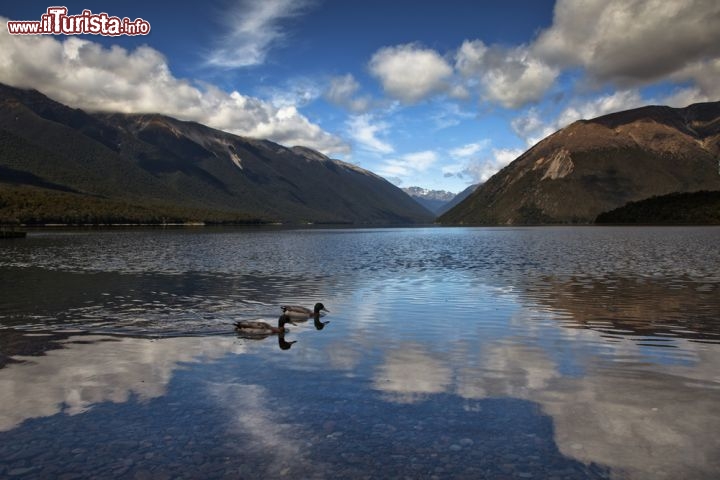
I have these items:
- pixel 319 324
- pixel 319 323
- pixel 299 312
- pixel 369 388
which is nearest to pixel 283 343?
pixel 319 324

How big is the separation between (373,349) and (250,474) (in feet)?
41.8

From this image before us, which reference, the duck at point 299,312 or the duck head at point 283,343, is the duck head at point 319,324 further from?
the duck head at point 283,343

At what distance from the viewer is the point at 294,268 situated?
2650 inches

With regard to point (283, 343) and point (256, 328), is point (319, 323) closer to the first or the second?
point (256, 328)

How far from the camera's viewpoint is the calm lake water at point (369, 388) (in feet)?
42.8

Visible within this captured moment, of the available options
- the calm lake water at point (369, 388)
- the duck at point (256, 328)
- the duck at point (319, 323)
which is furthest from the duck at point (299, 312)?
the duck at point (256, 328)

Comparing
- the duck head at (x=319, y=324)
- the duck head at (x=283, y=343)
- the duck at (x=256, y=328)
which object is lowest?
the duck head at (x=283, y=343)

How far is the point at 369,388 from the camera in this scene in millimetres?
18578

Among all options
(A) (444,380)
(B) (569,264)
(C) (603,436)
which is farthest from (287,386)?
(B) (569,264)

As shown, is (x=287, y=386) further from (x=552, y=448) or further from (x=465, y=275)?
(x=465, y=275)

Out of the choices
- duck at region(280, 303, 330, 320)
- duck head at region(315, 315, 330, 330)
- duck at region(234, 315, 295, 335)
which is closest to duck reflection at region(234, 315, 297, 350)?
duck at region(234, 315, 295, 335)

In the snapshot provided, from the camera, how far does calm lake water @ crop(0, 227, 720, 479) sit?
13.0 m

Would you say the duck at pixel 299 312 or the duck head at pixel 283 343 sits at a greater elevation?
the duck at pixel 299 312

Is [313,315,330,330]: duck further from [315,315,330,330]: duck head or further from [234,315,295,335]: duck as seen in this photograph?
[234,315,295,335]: duck
